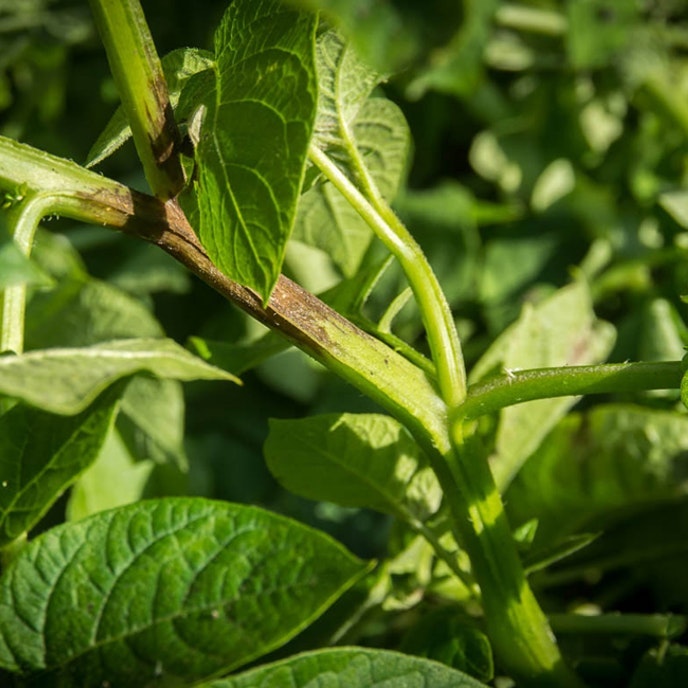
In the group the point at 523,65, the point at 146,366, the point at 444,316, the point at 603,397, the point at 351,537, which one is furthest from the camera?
the point at 523,65

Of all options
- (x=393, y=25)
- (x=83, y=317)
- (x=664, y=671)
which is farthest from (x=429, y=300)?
(x=83, y=317)

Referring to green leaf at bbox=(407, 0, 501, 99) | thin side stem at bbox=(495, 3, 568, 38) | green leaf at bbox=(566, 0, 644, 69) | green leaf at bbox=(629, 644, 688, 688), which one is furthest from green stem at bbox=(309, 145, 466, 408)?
thin side stem at bbox=(495, 3, 568, 38)

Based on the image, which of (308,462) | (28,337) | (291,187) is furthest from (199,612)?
(28,337)

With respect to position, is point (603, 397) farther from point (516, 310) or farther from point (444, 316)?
point (444, 316)

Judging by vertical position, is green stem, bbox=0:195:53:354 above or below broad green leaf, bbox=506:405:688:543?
above

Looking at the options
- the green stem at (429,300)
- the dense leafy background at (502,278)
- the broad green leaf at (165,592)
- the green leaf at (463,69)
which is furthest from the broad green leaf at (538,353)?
the green leaf at (463,69)

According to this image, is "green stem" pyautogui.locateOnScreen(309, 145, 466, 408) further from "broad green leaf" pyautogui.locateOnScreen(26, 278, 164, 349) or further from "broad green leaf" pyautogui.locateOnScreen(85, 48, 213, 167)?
"broad green leaf" pyautogui.locateOnScreen(26, 278, 164, 349)
